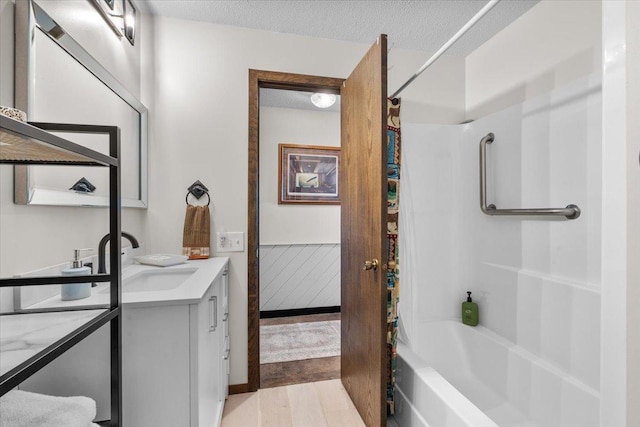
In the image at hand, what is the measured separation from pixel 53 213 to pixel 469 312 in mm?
2284

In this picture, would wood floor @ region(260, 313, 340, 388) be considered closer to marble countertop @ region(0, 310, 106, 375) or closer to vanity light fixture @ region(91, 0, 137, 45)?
marble countertop @ region(0, 310, 106, 375)

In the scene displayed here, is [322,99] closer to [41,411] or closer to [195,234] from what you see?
[195,234]

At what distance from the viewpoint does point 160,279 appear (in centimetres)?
155

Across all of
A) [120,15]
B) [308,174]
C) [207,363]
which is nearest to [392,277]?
[207,363]

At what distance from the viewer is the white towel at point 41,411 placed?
588 mm

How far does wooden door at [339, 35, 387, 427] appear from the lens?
1.39m

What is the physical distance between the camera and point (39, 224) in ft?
3.32

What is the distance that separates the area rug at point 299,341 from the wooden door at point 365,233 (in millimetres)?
541

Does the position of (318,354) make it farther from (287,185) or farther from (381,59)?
(381,59)

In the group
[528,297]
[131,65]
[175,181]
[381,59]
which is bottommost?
[528,297]

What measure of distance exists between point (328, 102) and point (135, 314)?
256 centimetres

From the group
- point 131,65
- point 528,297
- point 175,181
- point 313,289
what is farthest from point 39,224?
point 313,289

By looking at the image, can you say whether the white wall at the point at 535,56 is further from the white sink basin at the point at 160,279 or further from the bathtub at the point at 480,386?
the white sink basin at the point at 160,279

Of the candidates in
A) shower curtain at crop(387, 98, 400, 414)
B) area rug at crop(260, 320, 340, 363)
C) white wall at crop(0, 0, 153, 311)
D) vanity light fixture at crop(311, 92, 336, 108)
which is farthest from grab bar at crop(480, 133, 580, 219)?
white wall at crop(0, 0, 153, 311)
